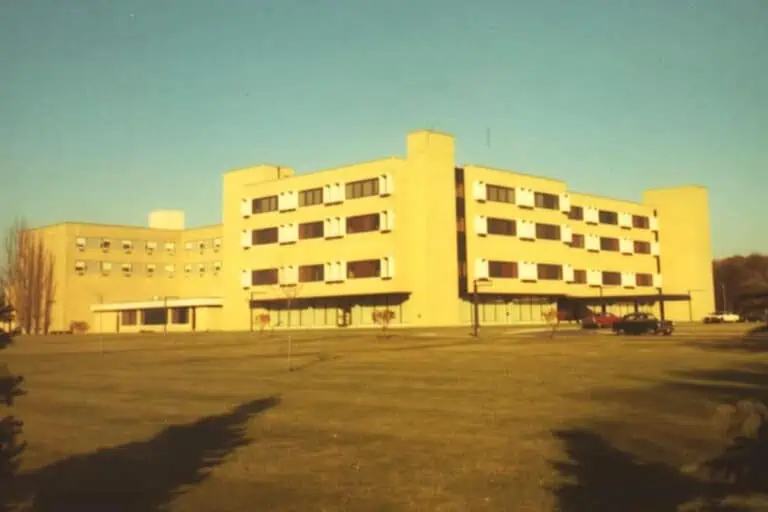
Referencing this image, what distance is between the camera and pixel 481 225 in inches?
3103

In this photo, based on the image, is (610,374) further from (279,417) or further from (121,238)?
(121,238)

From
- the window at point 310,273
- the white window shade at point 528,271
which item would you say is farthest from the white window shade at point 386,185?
the white window shade at point 528,271

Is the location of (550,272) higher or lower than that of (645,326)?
higher

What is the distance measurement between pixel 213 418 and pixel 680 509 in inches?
473

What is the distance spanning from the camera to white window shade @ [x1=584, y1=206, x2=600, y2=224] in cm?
9662

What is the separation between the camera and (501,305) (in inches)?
3219

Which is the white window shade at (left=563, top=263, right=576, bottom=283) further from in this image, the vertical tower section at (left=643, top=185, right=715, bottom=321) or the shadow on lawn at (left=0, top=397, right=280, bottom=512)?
the shadow on lawn at (left=0, top=397, right=280, bottom=512)

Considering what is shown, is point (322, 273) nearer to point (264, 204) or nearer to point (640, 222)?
point (264, 204)

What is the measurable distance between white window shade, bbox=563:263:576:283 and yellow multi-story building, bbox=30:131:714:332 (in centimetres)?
31

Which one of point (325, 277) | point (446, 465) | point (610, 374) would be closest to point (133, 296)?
point (325, 277)

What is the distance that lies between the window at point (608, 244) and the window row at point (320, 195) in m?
38.6

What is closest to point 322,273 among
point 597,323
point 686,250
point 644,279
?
point 597,323

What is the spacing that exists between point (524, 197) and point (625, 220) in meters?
27.2

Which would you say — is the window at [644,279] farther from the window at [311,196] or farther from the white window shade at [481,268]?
the window at [311,196]
